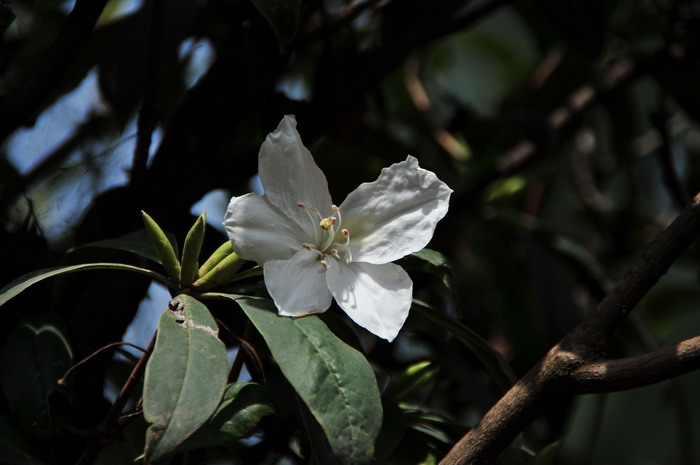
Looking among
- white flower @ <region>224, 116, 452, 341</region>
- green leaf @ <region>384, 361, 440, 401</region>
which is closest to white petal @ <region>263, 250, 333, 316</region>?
white flower @ <region>224, 116, 452, 341</region>

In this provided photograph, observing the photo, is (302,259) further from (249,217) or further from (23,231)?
(23,231)

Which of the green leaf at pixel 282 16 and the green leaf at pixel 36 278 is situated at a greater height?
the green leaf at pixel 282 16

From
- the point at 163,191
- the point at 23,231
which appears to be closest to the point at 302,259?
the point at 163,191

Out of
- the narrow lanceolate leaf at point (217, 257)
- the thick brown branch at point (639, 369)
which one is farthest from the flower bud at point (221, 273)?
the thick brown branch at point (639, 369)

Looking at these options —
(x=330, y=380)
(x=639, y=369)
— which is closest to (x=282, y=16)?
(x=330, y=380)

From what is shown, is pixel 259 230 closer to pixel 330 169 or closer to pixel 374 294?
pixel 374 294

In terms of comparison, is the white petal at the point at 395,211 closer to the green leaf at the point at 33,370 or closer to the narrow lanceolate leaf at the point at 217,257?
the narrow lanceolate leaf at the point at 217,257
